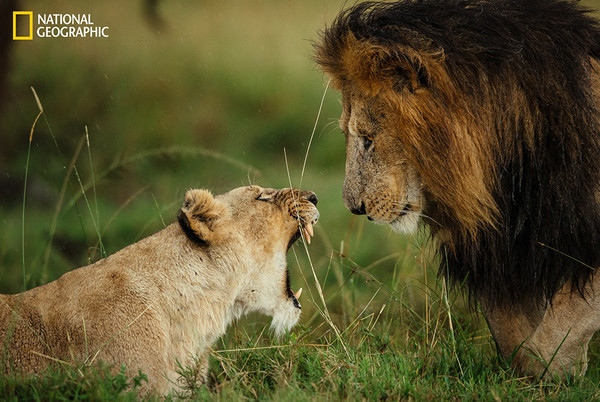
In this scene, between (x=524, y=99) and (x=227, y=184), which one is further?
(x=227, y=184)

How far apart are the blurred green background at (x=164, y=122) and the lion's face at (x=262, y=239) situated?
2.63 meters

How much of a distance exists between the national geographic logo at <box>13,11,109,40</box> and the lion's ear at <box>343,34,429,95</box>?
6.48 meters

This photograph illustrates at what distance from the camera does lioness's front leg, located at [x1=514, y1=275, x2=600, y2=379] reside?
11.4ft

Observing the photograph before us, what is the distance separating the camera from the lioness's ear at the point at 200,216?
3.40 meters

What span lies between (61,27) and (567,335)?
8007 mm

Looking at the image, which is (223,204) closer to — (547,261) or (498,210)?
(498,210)

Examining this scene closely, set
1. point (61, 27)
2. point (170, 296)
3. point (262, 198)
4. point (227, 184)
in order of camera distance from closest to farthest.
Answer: point (170, 296), point (262, 198), point (227, 184), point (61, 27)

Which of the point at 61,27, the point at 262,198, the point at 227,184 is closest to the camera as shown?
the point at 262,198

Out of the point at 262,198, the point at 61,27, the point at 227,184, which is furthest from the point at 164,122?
the point at 262,198

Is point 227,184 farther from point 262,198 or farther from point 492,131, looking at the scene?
point 492,131

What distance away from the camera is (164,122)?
9414mm

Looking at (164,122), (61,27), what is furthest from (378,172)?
(61,27)

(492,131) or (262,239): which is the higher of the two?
(492,131)

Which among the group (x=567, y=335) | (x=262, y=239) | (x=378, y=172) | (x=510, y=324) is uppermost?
(x=378, y=172)
